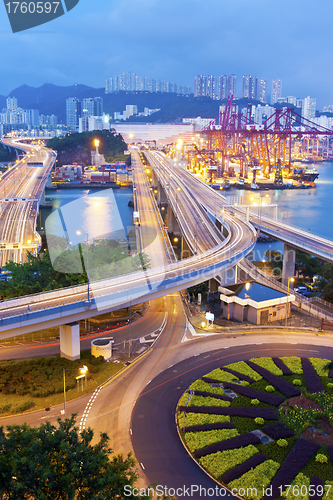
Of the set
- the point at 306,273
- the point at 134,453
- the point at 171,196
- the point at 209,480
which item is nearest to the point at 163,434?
the point at 134,453

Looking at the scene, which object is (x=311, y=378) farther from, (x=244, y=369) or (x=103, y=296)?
(x=103, y=296)

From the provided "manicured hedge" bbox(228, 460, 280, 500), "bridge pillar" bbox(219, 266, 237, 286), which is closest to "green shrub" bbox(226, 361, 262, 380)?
"manicured hedge" bbox(228, 460, 280, 500)

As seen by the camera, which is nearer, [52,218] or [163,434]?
[163,434]

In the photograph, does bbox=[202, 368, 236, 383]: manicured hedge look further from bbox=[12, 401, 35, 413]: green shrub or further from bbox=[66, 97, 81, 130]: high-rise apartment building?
bbox=[66, 97, 81, 130]: high-rise apartment building

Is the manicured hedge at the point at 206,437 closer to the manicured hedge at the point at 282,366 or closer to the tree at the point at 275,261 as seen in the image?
the manicured hedge at the point at 282,366

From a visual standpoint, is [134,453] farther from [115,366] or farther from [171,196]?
[171,196]

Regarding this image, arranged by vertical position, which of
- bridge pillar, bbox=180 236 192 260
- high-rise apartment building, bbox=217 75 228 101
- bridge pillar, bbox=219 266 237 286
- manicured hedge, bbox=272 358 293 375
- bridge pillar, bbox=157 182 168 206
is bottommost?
manicured hedge, bbox=272 358 293 375
